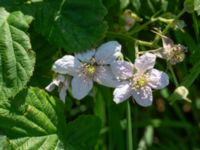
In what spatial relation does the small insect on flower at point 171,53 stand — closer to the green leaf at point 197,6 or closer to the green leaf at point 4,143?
the green leaf at point 197,6

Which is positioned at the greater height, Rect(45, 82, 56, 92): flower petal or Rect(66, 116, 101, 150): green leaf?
Rect(45, 82, 56, 92): flower petal

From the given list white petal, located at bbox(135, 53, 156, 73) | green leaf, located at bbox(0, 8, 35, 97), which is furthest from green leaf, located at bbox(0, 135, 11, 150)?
white petal, located at bbox(135, 53, 156, 73)

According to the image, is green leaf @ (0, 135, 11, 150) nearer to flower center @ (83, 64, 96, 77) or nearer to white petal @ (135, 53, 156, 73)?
flower center @ (83, 64, 96, 77)

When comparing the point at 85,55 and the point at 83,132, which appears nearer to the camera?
the point at 85,55

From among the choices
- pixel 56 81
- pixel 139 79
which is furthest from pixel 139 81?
pixel 56 81

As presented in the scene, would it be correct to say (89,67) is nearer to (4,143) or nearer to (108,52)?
(108,52)
